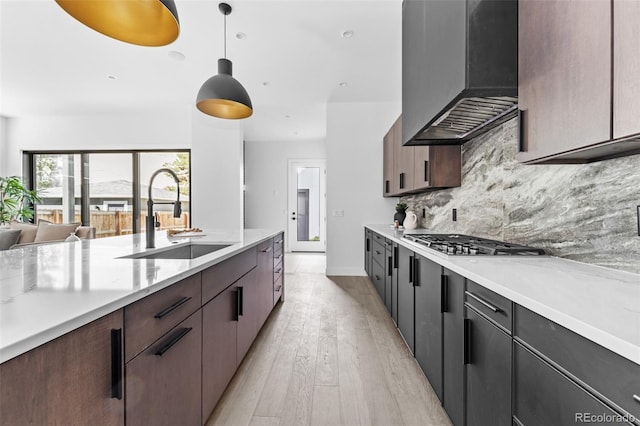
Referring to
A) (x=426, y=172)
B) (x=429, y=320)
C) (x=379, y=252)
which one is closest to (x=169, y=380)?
(x=429, y=320)

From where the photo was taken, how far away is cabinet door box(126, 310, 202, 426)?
87 cm

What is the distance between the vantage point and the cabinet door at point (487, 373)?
0.98 meters

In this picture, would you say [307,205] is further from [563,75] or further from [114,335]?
[114,335]

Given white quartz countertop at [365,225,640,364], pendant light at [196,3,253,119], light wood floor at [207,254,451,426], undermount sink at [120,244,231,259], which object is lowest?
light wood floor at [207,254,451,426]

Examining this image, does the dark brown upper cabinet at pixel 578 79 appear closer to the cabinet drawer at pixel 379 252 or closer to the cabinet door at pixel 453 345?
the cabinet door at pixel 453 345

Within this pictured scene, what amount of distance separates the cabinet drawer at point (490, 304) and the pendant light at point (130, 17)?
70.0 inches

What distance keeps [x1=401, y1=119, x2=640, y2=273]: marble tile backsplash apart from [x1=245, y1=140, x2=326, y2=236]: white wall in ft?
17.0

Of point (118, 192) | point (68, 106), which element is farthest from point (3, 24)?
point (118, 192)

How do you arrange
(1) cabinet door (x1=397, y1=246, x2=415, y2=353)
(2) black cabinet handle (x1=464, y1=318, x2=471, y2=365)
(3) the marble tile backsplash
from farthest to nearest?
(1) cabinet door (x1=397, y1=246, x2=415, y2=353) < (2) black cabinet handle (x1=464, y1=318, x2=471, y2=365) < (3) the marble tile backsplash

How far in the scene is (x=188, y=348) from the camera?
3.86 ft

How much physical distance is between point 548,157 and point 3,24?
4.60 meters

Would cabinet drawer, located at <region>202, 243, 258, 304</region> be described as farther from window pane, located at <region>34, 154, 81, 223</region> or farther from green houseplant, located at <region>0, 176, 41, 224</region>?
green houseplant, located at <region>0, 176, 41, 224</region>

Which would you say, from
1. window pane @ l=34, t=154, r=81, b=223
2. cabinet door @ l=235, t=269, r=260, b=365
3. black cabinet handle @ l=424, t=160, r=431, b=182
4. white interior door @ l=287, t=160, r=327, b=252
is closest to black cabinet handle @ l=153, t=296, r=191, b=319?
cabinet door @ l=235, t=269, r=260, b=365

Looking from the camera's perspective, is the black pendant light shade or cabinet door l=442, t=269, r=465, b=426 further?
the black pendant light shade
